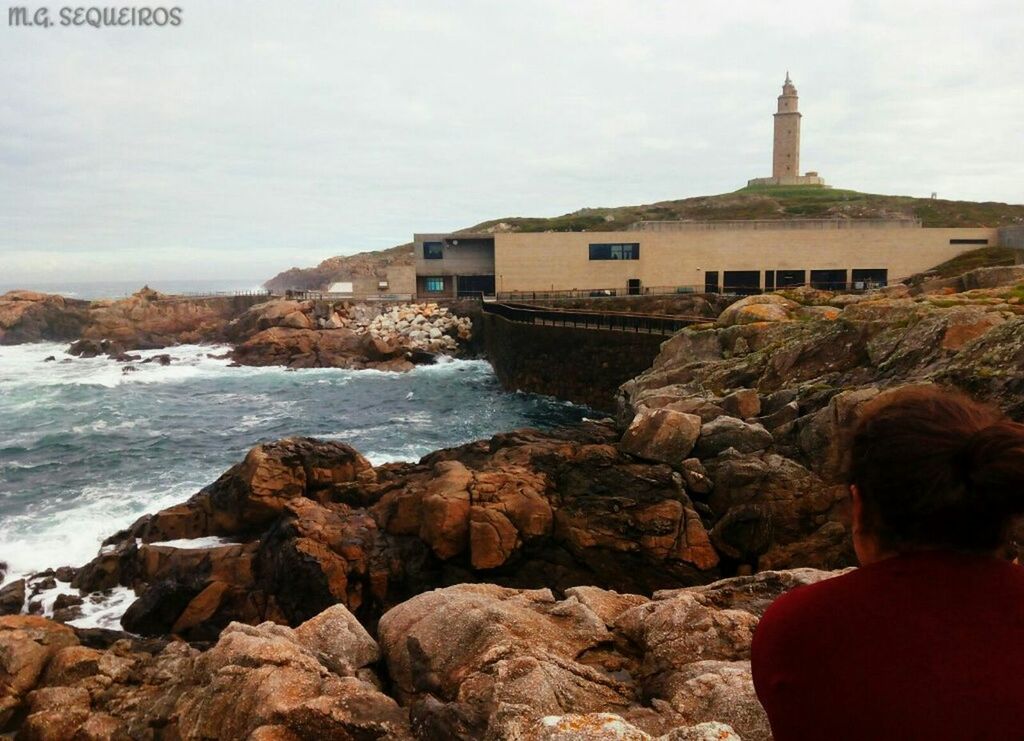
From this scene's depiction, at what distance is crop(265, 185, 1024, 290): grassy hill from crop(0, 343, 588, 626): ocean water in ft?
175

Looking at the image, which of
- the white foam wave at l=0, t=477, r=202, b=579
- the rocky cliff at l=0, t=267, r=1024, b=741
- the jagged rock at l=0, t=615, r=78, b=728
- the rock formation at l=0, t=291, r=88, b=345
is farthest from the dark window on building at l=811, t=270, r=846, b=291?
the rock formation at l=0, t=291, r=88, b=345

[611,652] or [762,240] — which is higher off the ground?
[762,240]

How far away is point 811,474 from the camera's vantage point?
52.7 ft

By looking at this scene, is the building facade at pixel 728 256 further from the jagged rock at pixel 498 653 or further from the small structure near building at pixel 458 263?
the jagged rock at pixel 498 653

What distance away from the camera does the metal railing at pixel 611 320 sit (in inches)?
1478

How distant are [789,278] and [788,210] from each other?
46.5m

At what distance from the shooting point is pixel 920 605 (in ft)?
6.92


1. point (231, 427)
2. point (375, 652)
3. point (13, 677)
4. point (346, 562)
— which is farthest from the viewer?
point (231, 427)

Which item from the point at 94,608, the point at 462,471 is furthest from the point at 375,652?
the point at 94,608

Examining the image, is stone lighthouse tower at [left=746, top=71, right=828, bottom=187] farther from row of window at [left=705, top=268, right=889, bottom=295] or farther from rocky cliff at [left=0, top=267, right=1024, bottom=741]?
rocky cliff at [left=0, top=267, right=1024, bottom=741]

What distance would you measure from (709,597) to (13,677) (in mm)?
10949

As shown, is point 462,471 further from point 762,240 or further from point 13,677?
point 762,240

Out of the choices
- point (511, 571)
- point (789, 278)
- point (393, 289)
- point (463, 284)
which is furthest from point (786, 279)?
point (511, 571)

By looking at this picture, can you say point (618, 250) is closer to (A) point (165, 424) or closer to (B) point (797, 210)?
(A) point (165, 424)
